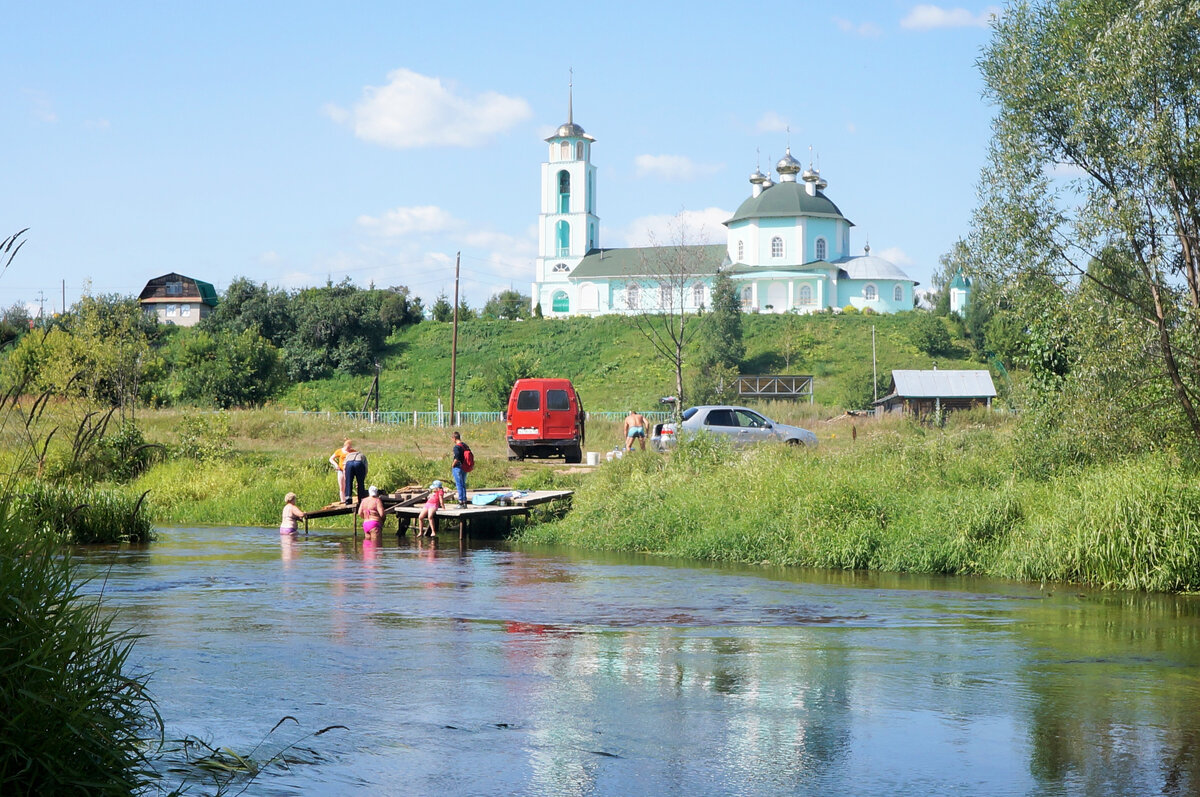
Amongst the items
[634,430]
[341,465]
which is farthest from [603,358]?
[341,465]

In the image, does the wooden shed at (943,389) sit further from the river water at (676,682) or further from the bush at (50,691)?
the bush at (50,691)

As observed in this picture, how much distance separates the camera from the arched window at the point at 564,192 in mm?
121312

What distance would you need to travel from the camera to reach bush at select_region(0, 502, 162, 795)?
522 cm

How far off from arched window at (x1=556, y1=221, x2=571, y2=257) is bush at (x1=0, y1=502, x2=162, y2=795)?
114 metres

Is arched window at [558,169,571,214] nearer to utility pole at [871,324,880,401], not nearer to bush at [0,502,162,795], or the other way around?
utility pole at [871,324,880,401]

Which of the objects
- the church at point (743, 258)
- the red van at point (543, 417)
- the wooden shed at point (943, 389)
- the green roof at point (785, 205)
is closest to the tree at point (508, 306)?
the church at point (743, 258)

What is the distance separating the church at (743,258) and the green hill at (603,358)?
21.9 ft

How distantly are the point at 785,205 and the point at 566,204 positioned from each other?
24283 millimetres

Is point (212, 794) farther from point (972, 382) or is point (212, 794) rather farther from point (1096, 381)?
point (972, 382)

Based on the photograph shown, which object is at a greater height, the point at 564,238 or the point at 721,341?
the point at 564,238

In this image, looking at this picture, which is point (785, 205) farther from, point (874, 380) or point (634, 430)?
point (634, 430)

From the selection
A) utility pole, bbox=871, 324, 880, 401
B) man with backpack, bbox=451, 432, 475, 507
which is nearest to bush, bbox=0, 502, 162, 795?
man with backpack, bbox=451, 432, 475, 507

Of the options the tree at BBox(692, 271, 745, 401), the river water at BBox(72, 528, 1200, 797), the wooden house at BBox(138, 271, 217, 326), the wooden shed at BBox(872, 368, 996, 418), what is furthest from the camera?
the wooden house at BBox(138, 271, 217, 326)

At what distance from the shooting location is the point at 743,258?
109062 mm
